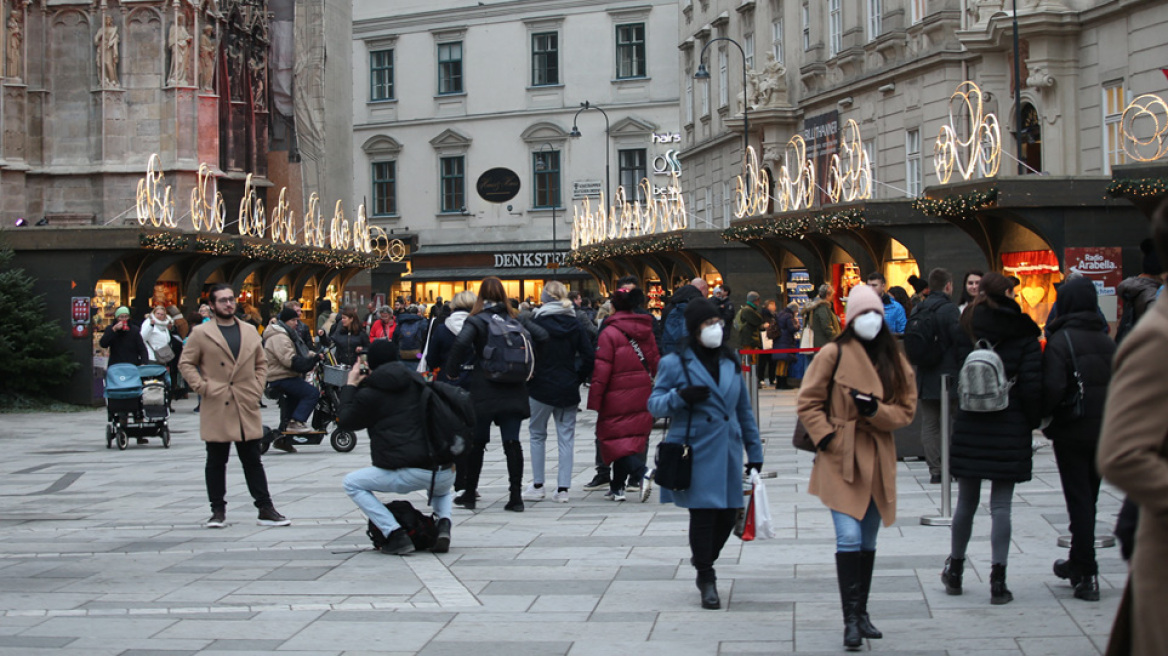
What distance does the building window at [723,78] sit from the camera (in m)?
44.8

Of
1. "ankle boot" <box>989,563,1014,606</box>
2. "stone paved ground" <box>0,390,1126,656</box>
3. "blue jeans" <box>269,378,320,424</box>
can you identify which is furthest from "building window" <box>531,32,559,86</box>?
"ankle boot" <box>989,563,1014,606</box>

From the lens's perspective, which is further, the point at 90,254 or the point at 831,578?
the point at 90,254

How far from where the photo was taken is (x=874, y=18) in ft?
107

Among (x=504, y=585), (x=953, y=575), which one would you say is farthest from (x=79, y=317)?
(x=953, y=575)

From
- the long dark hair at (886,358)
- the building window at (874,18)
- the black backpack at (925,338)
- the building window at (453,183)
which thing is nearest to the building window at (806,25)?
the building window at (874,18)

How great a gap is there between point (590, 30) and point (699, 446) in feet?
194

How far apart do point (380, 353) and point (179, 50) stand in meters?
30.3

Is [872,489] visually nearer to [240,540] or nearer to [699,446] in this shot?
[699,446]

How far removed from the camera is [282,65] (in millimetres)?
Result: 53281

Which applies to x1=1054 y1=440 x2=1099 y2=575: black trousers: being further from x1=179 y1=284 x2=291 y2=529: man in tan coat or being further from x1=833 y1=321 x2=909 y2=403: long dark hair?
x1=179 y1=284 x2=291 y2=529: man in tan coat

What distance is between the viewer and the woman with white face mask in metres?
7.09

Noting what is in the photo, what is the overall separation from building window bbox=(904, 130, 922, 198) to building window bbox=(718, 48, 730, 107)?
14369 mm

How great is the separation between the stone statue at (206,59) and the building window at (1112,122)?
24.8 metres

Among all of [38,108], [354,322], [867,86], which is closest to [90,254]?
[354,322]
